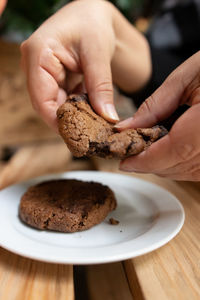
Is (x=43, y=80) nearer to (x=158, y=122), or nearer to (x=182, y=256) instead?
(x=158, y=122)

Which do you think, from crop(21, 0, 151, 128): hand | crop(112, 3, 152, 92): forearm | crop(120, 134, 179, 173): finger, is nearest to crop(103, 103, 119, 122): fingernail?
crop(21, 0, 151, 128): hand

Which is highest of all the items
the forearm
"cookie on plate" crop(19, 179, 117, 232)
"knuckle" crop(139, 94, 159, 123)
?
"knuckle" crop(139, 94, 159, 123)

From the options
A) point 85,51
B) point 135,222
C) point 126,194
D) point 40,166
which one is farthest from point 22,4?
point 135,222

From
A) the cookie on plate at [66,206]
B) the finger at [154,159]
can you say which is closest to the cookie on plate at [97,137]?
the finger at [154,159]

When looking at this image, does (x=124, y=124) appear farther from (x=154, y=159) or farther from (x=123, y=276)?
(x=123, y=276)

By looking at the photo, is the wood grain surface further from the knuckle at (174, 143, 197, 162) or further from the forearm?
the forearm

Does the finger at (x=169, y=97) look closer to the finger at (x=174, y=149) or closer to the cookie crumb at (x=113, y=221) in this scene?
the finger at (x=174, y=149)

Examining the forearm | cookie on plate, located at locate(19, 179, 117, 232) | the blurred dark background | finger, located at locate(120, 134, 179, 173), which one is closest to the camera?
finger, located at locate(120, 134, 179, 173)

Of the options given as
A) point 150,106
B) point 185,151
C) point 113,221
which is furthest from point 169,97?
point 113,221
